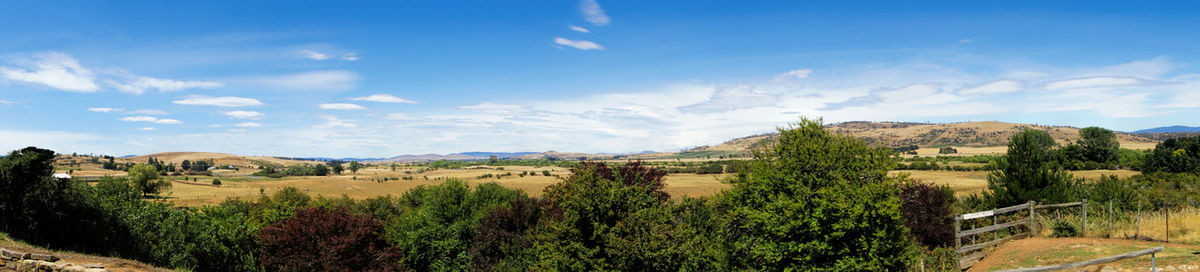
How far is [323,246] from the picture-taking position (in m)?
24.0

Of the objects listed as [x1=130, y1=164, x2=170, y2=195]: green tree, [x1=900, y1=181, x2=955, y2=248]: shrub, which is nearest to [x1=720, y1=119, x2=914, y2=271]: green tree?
[x1=900, y1=181, x2=955, y2=248]: shrub

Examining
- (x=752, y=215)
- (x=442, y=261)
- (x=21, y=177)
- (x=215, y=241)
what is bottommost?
(x=442, y=261)

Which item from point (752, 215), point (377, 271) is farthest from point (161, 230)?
point (752, 215)

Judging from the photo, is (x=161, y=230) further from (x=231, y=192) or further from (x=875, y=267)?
(x=231, y=192)

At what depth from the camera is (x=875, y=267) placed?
1455cm

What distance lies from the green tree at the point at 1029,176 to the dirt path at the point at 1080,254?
574 centimetres

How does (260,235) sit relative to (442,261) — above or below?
above

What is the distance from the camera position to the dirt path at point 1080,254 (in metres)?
11.7

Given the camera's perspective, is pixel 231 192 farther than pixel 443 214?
Yes

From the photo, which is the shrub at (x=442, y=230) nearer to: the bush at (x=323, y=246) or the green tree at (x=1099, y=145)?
the bush at (x=323, y=246)

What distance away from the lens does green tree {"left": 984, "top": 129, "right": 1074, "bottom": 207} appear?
70.6ft

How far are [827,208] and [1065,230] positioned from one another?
10.2m

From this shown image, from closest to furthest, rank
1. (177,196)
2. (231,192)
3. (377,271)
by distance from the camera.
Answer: (377,271) < (177,196) < (231,192)

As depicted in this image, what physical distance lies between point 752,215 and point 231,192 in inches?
3511
